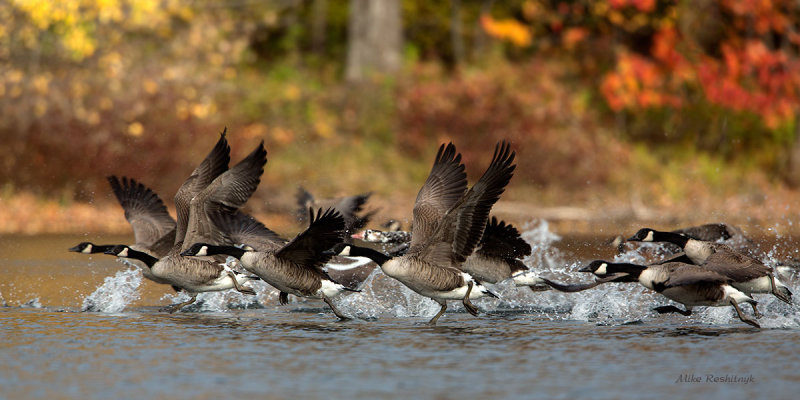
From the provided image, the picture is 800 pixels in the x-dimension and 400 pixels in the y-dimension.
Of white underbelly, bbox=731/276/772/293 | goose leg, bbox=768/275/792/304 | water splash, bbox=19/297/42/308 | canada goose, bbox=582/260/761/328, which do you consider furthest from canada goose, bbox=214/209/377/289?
goose leg, bbox=768/275/792/304

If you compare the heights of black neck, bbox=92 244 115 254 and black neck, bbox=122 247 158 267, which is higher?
black neck, bbox=92 244 115 254

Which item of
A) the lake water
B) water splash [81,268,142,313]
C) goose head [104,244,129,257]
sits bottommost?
the lake water

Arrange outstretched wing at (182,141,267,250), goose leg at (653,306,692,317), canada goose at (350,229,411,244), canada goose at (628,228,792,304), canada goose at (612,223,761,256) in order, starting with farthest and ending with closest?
1. canada goose at (350,229,411,244)
2. canada goose at (612,223,761,256)
3. outstretched wing at (182,141,267,250)
4. goose leg at (653,306,692,317)
5. canada goose at (628,228,792,304)

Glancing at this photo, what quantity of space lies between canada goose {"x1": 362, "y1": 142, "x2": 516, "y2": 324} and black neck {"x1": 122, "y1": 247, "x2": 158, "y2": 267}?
279cm

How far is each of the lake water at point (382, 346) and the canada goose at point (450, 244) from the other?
0.37 meters

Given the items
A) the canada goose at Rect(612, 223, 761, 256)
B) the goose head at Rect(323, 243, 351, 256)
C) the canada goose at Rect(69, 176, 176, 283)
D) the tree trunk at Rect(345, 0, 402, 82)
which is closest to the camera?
the goose head at Rect(323, 243, 351, 256)

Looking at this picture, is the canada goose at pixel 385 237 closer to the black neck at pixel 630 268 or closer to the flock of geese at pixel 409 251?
the flock of geese at pixel 409 251

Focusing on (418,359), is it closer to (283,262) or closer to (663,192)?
(283,262)

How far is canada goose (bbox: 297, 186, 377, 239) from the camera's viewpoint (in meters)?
12.7

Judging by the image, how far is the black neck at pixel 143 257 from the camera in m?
10.9

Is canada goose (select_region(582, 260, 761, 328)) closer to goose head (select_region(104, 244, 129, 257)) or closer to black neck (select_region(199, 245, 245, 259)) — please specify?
black neck (select_region(199, 245, 245, 259))

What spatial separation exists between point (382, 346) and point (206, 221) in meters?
3.47

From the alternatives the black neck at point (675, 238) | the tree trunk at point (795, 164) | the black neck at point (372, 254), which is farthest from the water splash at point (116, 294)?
the tree trunk at point (795, 164)

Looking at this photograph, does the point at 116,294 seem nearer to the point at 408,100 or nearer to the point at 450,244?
the point at 450,244
